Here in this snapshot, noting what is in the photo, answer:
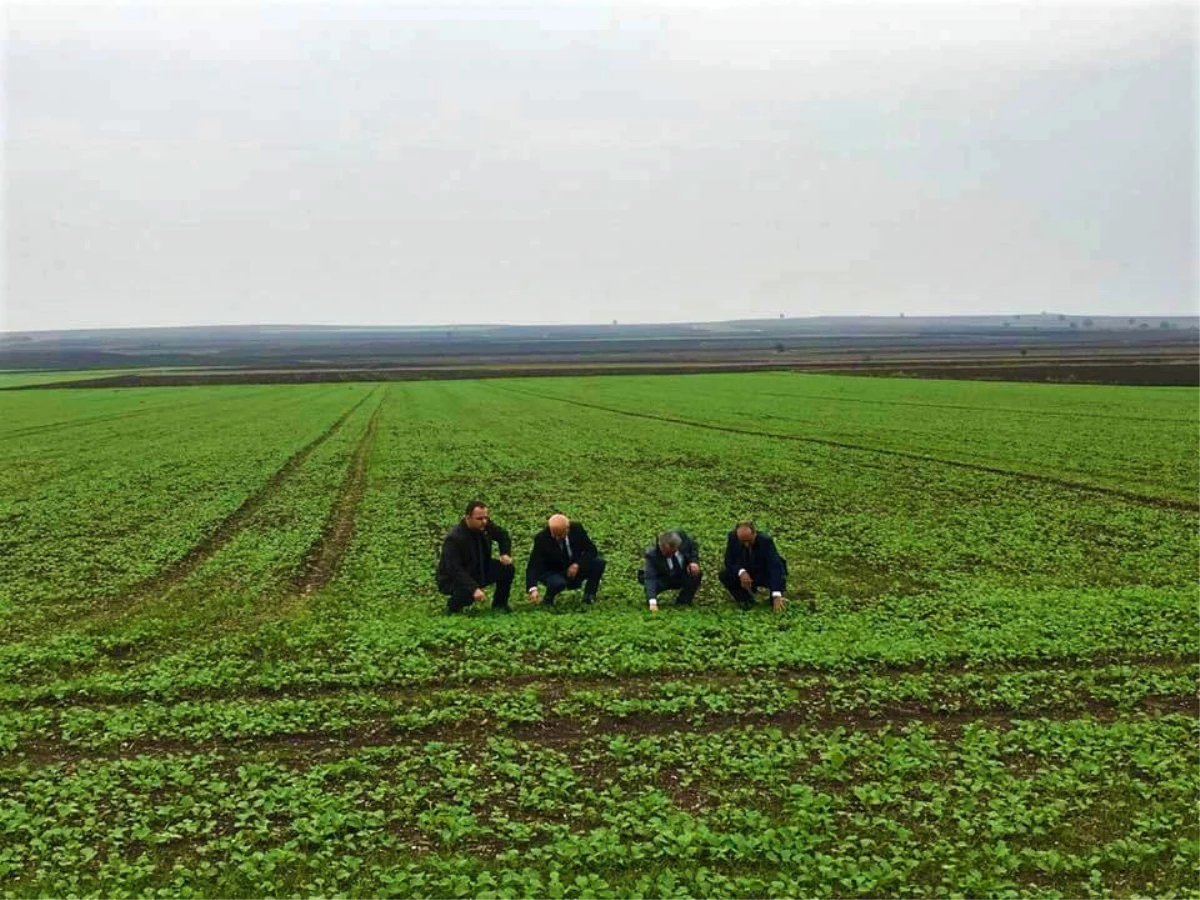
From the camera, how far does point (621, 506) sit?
27.9 meters

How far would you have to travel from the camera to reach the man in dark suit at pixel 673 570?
647 inches

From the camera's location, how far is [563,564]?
1677 cm

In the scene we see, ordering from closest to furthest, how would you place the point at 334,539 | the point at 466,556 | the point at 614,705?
the point at 614,705
the point at 466,556
the point at 334,539

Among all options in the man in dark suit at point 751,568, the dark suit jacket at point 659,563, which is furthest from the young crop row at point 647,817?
the dark suit jacket at point 659,563

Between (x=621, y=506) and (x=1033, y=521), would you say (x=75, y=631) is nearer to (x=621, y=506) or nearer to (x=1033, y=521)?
(x=621, y=506)

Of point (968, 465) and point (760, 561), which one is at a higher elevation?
point (760, 561)

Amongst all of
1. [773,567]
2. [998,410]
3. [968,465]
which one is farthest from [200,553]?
[998,410]

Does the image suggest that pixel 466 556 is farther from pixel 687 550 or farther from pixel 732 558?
pixel 732 558

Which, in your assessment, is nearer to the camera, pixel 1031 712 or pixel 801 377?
pixel 1031 712

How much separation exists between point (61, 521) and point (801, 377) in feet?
272

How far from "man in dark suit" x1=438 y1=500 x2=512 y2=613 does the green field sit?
481 millimetres

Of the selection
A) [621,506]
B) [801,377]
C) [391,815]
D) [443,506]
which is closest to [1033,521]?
[621,506]

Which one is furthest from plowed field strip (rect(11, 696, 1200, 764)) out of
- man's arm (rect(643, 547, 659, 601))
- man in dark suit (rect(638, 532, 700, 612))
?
man in dark suit (rect(638, 532, 700, 612))

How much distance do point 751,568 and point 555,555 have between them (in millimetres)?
3339
